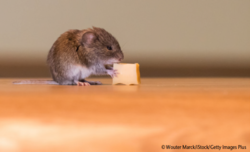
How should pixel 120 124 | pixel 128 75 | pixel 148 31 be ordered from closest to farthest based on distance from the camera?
1. pixel 120 124
2. pixel 128 75
3. pixel 148 31

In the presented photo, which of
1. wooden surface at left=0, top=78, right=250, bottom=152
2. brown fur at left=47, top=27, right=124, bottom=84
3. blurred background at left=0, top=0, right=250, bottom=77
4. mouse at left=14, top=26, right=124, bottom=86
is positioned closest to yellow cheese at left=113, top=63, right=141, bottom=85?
mouse at left=14, top=26, right=124, bottom=86

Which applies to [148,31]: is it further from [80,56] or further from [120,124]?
[120,124]

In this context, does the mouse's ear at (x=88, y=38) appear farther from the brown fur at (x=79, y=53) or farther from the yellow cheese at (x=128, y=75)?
the yellow cheese at (x=128, y=75)

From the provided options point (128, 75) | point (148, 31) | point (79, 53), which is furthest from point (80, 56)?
point (148, 31)

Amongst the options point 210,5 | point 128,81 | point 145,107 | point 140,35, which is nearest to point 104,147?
point 145,107

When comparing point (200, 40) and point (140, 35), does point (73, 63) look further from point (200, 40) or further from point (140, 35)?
point (200, 40)

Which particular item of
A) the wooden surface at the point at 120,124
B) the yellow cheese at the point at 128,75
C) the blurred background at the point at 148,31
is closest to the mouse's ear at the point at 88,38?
the yellow cheese at the point at 128,75
